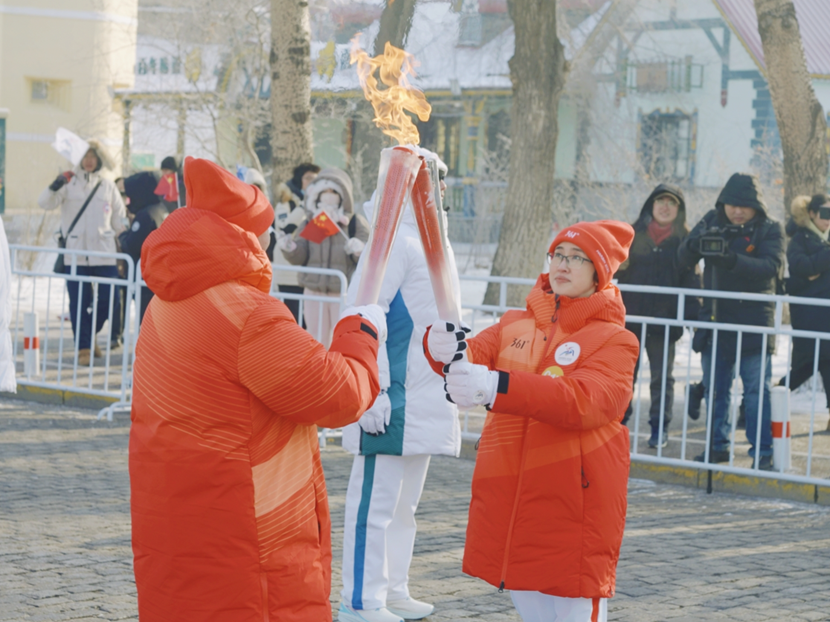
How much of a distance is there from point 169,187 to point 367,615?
7959mm

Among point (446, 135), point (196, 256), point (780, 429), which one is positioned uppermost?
point (446, 135)

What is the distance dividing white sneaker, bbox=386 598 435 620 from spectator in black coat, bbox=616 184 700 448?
12.8 feet

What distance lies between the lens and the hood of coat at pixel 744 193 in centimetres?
791

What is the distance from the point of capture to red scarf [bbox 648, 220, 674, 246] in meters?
8.62

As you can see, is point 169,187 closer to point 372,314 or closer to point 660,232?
point 660,232

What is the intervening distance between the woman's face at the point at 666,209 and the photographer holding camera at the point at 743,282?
510 mm

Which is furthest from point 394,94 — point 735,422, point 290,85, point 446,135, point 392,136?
point 446,135

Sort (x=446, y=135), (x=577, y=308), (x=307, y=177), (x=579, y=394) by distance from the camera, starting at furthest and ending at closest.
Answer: (x=446, y=135), (x=307, y=177), (x=577, y=308), (x=579, y=394)

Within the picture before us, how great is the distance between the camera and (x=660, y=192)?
8602mm

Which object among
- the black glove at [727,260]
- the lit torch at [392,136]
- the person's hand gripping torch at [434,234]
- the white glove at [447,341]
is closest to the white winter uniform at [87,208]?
the black glove at [727,260]

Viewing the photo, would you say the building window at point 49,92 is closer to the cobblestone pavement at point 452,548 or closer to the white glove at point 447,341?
the cobblestone pavement at point 452,548

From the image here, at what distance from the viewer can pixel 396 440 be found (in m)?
4.71

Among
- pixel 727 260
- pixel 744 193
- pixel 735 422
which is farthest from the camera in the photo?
pixel 744 193

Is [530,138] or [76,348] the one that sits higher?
[530,138]
